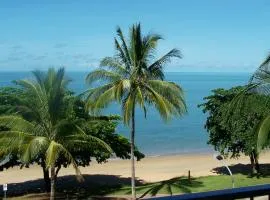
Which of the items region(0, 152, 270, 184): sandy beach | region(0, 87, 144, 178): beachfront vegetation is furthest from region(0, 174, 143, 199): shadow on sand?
region(0, 152, 270, 184): sandy beach

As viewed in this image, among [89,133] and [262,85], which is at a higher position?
[262,85]

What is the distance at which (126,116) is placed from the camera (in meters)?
25.7

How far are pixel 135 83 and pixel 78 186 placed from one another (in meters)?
14.8

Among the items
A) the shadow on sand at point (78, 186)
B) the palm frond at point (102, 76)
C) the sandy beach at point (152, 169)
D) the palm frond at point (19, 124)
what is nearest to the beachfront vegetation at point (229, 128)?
the sandy beach at point (152, 169)

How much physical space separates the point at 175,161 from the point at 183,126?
4505 cm

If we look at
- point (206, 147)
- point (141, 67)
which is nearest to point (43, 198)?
point (141, 67)

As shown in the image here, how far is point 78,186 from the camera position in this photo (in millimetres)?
38125

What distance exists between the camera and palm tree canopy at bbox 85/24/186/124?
25.4 meters

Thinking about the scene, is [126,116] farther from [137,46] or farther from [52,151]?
[52,151]

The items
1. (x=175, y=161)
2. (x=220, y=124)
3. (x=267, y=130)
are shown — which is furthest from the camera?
(x=175, y=161)

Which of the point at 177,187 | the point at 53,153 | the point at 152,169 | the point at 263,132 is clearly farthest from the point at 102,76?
the point at 152,169

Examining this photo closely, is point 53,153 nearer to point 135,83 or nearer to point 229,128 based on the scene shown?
point 135,83

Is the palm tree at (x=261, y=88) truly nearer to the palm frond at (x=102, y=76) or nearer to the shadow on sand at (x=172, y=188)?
the palm frond at (x=102, y=76)

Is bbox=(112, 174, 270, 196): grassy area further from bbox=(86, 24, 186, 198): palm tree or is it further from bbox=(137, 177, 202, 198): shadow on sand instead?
bbox=(86, 24, 186, 198): palm tree
